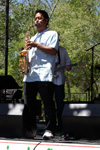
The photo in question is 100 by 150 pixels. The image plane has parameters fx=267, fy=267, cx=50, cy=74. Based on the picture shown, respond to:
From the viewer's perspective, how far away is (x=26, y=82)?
2.68 meters

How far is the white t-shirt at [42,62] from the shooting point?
262cm

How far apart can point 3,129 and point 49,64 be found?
2.68 ft

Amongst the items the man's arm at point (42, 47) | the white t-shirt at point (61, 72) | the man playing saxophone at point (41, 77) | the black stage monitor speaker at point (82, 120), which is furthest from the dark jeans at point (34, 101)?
the white t-shirt at point (61, 72)

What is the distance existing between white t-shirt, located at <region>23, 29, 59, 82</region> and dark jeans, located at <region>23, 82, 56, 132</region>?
0.07 meters

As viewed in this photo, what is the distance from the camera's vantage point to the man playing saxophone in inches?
103

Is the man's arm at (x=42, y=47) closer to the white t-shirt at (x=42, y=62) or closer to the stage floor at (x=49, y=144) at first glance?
the white t-shirt at (x=42, y=62)

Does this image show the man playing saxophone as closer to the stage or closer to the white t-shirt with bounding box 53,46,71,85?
the stage

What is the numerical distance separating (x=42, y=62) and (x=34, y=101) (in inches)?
16.3

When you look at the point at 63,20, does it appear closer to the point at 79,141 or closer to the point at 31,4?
the point at 31,4

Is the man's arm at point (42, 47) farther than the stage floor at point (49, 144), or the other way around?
the man's arm at point (42, 47)

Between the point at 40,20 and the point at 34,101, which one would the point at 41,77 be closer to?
the point at 34,101

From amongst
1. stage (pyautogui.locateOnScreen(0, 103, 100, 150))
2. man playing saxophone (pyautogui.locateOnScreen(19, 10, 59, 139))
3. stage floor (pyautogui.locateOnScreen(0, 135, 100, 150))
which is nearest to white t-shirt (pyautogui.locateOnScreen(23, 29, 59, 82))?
man playing saxophone (pyautogui.locateOnScreen(19, 10, 59, 139))

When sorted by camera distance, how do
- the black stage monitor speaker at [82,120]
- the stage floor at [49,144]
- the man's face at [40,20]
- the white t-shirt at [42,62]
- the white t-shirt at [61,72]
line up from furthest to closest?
the white t-shirt at [61,72] < the man's face at [40,20] < the white t-shirt at [42,62] < the black stage monitor speaker at [82,120] < the stage floor at [49,144]

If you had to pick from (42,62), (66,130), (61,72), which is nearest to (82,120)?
(66,130)
